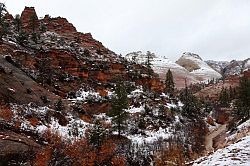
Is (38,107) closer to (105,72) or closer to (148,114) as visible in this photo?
(148,114)

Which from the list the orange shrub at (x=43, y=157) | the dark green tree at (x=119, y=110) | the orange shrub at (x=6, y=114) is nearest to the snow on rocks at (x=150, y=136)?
the dark green tree at (x=119, y=110)

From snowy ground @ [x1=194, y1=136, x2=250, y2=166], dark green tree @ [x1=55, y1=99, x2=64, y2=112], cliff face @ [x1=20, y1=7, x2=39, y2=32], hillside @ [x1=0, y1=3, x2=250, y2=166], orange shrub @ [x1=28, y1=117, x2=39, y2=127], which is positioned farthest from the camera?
cliff face @ [x1=20, y1=7, x2=39, y2=32]

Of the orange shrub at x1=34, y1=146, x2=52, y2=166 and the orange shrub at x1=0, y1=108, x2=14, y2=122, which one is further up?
the orange shrub at x1=0, y1=108, x2=14, y2=122

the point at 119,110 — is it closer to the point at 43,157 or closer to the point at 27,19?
the point at 43,157

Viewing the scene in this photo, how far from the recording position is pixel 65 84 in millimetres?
86000

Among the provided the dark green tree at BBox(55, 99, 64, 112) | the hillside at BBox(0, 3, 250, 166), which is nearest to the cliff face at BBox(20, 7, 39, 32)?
the hillside at BBox(0, 3, 250, 166)

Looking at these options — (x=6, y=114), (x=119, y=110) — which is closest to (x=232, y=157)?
(x=6, y=114)

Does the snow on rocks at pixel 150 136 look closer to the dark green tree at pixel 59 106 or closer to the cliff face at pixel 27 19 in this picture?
the dark green tree at pixel 59 106

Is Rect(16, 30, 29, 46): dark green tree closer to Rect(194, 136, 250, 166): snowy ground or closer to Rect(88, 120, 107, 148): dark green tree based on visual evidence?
Rect(88, 120, 107, 148): dark green tree

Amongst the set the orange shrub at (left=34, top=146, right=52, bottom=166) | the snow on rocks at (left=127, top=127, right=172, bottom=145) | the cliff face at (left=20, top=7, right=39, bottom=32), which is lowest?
the snow on rocks at (left=127, top=127, right=172, bottom=145)

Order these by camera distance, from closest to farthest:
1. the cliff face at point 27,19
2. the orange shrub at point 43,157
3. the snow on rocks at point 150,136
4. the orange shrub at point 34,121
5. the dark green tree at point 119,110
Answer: the orange shrub at point 43,157, the orange shrub at point 34,121, the dark green tree at point 119,110, the snow on rocks at point 150,136, the cliff face at point 27,19

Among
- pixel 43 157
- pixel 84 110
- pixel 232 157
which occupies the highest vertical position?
pixel 84 110

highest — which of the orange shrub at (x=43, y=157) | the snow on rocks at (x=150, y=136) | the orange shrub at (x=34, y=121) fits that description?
the orange shrub at (x=34, y=121)

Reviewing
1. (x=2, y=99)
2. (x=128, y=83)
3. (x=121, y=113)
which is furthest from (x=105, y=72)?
(x=2, y=99)
